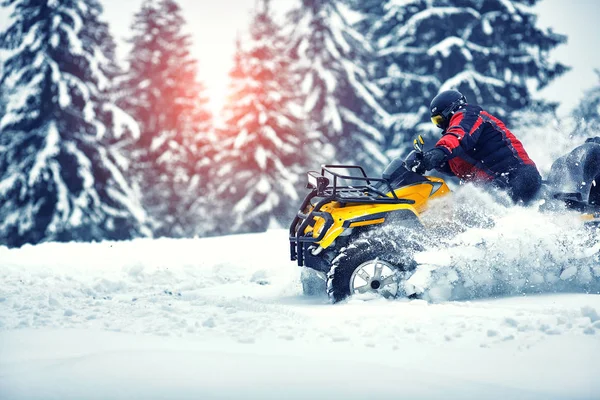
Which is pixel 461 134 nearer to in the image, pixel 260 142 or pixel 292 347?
pixel 292 347

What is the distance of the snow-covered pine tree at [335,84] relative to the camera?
2806cm

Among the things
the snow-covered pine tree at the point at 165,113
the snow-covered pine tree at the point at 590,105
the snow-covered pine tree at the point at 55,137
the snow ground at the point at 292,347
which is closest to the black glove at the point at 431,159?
the snow ground at the point at 292,347

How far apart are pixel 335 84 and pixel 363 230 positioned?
73.6 ft

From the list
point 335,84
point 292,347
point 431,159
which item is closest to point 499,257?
point 431,159

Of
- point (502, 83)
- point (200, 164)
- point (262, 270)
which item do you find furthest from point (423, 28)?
point (262, 270)

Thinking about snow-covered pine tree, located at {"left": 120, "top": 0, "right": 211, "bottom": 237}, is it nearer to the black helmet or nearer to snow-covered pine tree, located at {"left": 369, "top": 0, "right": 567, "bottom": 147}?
snow-covered pine tree, located at {"left": 369, "top": 0, "right": 567, "bottom": 147}

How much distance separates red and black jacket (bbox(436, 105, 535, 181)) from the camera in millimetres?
6523

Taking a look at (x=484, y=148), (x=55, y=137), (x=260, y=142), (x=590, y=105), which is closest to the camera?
(x=484, y=148)

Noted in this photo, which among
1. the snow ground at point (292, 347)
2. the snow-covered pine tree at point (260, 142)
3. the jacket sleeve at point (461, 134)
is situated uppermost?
the snow-covered pine tree at point (260, 142)

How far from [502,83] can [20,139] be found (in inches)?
659

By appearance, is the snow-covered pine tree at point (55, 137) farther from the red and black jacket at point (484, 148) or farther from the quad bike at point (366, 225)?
the red and black jacket at point (484, 148)

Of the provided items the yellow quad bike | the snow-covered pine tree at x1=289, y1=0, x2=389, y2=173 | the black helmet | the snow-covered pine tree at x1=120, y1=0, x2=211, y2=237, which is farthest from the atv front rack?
the snow-covered pine tree at x1=120, y1=0, x2=211, y2=237

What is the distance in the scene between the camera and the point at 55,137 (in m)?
21.1

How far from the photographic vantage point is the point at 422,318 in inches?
195
